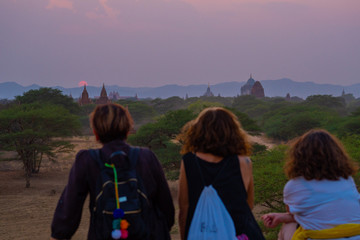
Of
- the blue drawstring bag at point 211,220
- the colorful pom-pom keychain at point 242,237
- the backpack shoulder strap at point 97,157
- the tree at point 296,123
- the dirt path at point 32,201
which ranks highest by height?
the backpack shoulder strap at point 97,157

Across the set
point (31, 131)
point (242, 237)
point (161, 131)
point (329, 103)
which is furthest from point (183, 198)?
point (329, 103)

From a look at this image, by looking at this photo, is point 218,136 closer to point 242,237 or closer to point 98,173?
point 242,237

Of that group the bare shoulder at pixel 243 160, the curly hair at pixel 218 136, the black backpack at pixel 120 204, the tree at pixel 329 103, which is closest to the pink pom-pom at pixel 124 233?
the black backpack at pixel 120 204

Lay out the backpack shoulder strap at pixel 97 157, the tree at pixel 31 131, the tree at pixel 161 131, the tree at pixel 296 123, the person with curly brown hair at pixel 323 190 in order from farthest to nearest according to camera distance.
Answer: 1. the tree at pixel 296 123
2. the tree at pixel 31 131
3. the tree at pixel 161 131
4. the person with curly brown hair at pixel 323 190
5. the backpack shoulder strap at pixel 97 157

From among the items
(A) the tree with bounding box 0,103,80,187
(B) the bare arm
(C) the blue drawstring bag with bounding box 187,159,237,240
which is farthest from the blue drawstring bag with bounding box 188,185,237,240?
(A) the tree with bounding box 0,103,80,187

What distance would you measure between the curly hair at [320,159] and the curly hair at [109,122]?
1146 mm

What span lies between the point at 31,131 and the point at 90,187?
19.6m

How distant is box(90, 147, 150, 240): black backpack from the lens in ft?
7.16

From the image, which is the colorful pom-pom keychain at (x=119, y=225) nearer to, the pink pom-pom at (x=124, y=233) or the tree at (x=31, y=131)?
the pink pom-pom at (x=124, y=233)

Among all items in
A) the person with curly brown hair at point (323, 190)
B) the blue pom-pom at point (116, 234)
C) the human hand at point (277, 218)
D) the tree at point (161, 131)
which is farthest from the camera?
the tree at point (161, 131)

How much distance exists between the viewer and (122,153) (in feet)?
7.45

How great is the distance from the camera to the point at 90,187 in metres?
2.35

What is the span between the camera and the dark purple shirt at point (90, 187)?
234cm

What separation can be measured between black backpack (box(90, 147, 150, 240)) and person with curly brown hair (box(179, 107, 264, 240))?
33cm
